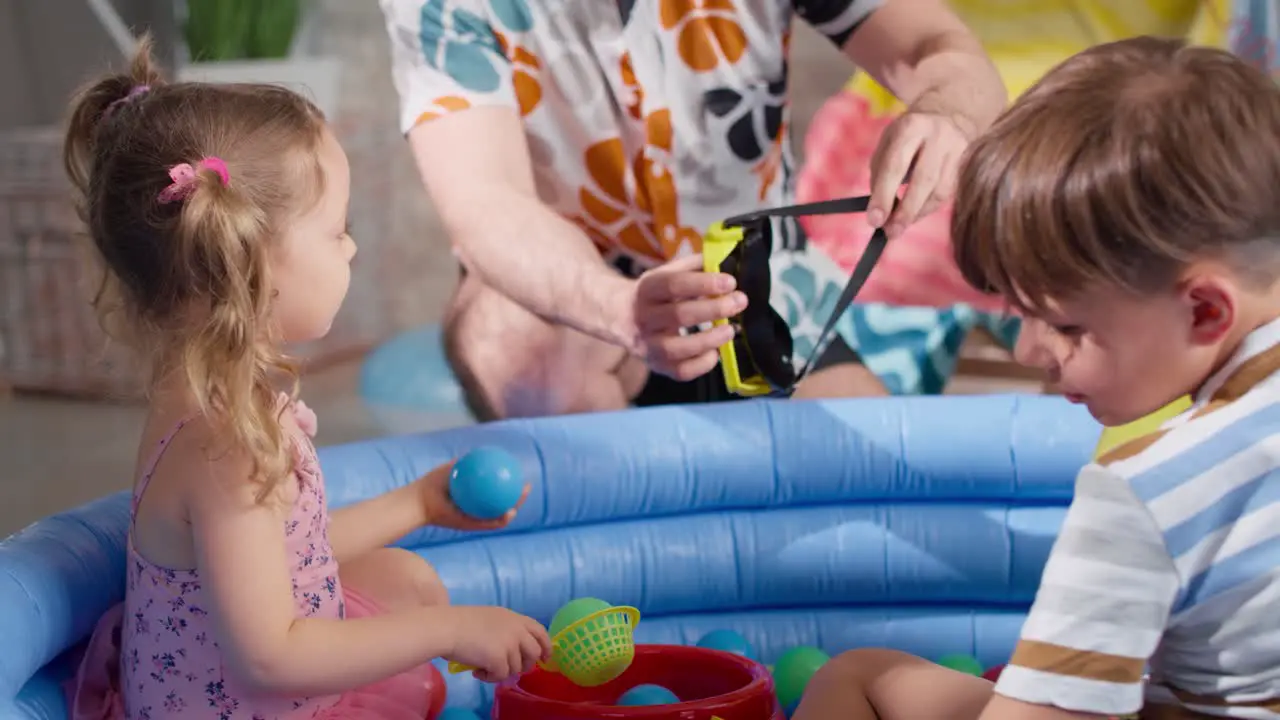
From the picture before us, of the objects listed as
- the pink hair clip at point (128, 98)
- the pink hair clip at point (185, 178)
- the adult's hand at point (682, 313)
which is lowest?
the adult's hand at point (682, 313)

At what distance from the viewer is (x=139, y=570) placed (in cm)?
92

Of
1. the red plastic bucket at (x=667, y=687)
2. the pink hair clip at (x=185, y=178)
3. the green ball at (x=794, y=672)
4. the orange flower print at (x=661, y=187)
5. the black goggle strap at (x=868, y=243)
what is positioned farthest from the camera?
the orange flower print at (x=661, y=187)

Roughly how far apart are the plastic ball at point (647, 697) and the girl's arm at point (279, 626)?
0.15 metres

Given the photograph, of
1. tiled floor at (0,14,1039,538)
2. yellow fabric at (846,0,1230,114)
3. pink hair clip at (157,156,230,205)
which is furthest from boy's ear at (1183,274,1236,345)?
yellow fabric at (846,0,1230,114)

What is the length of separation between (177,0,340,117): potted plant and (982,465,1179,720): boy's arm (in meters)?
1.99

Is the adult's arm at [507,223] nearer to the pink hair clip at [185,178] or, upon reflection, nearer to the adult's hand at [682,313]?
the adult's hand at [682,313]

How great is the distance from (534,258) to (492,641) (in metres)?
0.54

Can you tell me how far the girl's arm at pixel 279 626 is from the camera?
2.77 ft

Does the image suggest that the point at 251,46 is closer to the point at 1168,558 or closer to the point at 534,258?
the point at 534,258

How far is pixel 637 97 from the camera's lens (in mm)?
1515

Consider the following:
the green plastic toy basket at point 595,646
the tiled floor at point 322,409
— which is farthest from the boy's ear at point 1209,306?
the tiled floor at point 322,409

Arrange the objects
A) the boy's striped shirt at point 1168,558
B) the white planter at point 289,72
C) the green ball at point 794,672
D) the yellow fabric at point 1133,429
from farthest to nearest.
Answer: the white planter at point 289,72 → the yellow fabric at point 1133,429 → the green ball at point 794,672 → the boy's striped shirt at point 1168,558

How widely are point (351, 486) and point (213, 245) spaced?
0.41 metres

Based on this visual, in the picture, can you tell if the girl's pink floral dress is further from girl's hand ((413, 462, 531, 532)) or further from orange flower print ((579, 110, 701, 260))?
orange flower print ((579, 110, 701, 260))
